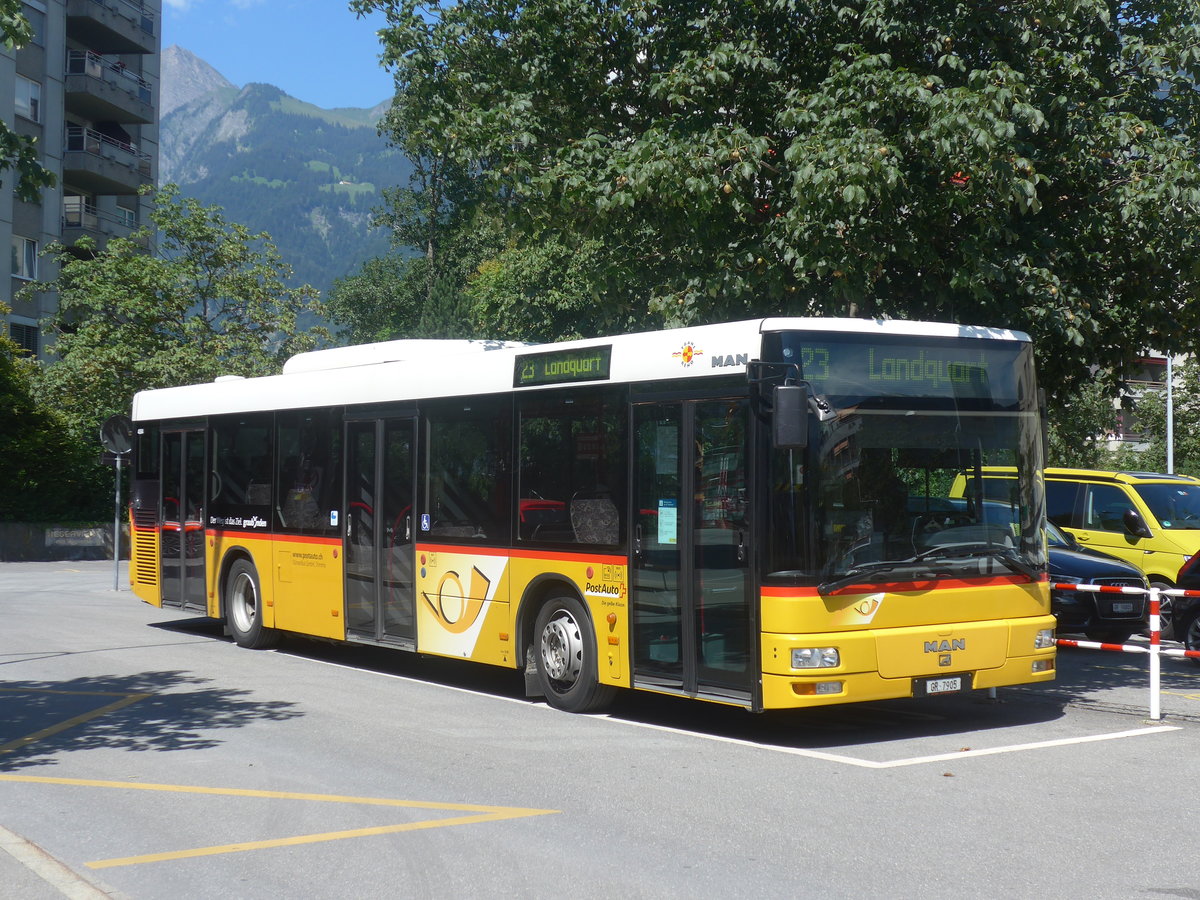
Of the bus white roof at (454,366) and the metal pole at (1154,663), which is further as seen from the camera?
the metal pole at (1154,663)

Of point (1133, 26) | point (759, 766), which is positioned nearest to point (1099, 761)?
point (759, 766)

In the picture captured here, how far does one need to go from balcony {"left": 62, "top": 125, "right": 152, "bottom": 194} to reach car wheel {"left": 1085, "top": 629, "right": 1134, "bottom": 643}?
1677 inches

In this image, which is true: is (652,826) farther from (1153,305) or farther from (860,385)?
(1153,305)

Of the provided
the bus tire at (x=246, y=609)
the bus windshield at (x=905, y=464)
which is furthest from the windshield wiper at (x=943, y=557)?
the bus tire at (x=246, y=609)

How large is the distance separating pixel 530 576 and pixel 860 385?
332 centimetres

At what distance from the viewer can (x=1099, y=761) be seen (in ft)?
29.1

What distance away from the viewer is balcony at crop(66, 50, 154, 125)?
1943 inches

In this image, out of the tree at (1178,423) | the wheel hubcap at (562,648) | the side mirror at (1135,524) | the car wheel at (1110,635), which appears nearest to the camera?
the wheel hubcap at (562,648)

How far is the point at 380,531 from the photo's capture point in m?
13.1

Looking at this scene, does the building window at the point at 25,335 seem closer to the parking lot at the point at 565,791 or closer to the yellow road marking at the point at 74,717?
the parking lot at the point at 565,791

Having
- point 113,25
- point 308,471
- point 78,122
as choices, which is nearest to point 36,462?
point 78,122

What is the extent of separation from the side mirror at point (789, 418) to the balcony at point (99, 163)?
45.6 m

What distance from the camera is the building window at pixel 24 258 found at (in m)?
45.6

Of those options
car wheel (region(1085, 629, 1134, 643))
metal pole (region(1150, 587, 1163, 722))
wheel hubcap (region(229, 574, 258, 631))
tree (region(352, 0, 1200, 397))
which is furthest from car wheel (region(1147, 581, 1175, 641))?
wheel hubcap (region(229, 574, 258, 631))
